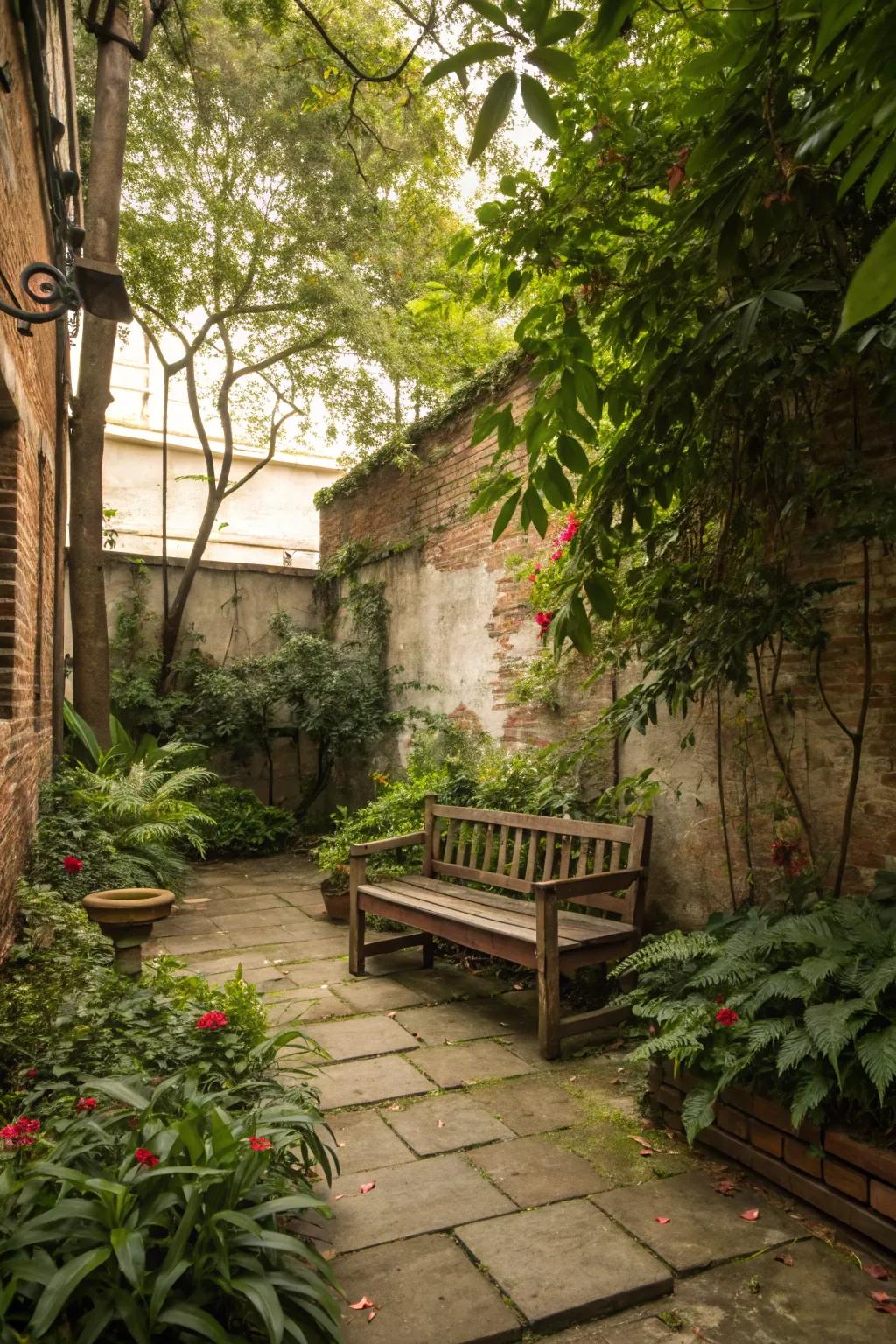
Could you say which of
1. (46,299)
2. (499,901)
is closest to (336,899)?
(499,901)

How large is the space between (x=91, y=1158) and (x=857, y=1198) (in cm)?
212

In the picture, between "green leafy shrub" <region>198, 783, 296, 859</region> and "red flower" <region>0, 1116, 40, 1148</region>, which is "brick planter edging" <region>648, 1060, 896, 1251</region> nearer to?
"red flower" <region>0, 1116, 40, 1148</region>

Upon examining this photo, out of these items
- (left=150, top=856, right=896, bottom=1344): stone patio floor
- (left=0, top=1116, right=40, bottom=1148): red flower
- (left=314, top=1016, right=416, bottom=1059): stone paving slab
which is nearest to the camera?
(left=0, top=1116, right=40, bottom=1148): red flower

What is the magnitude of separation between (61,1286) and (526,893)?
373cm

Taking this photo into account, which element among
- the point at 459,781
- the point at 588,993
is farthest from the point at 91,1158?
the point at 459,781

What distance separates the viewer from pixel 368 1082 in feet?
11.9

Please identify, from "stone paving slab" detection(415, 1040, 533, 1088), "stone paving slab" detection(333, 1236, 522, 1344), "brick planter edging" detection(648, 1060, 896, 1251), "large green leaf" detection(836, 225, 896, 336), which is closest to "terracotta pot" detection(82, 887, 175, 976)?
"stone paving slab" detection(415, 1040, 533, 1088)

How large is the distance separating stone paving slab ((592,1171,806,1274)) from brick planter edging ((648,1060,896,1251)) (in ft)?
0.36

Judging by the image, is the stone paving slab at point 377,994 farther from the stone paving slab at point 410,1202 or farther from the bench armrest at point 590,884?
the stone paving slab at point 410,1202

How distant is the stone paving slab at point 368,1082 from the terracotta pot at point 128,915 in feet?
3.01

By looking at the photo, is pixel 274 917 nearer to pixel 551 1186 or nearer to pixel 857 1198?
pixel 551 1186

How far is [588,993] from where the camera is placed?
4.52 meters

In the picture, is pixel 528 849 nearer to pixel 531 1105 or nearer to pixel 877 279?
pixel 531 1105

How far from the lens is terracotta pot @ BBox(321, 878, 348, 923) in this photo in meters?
6.31
